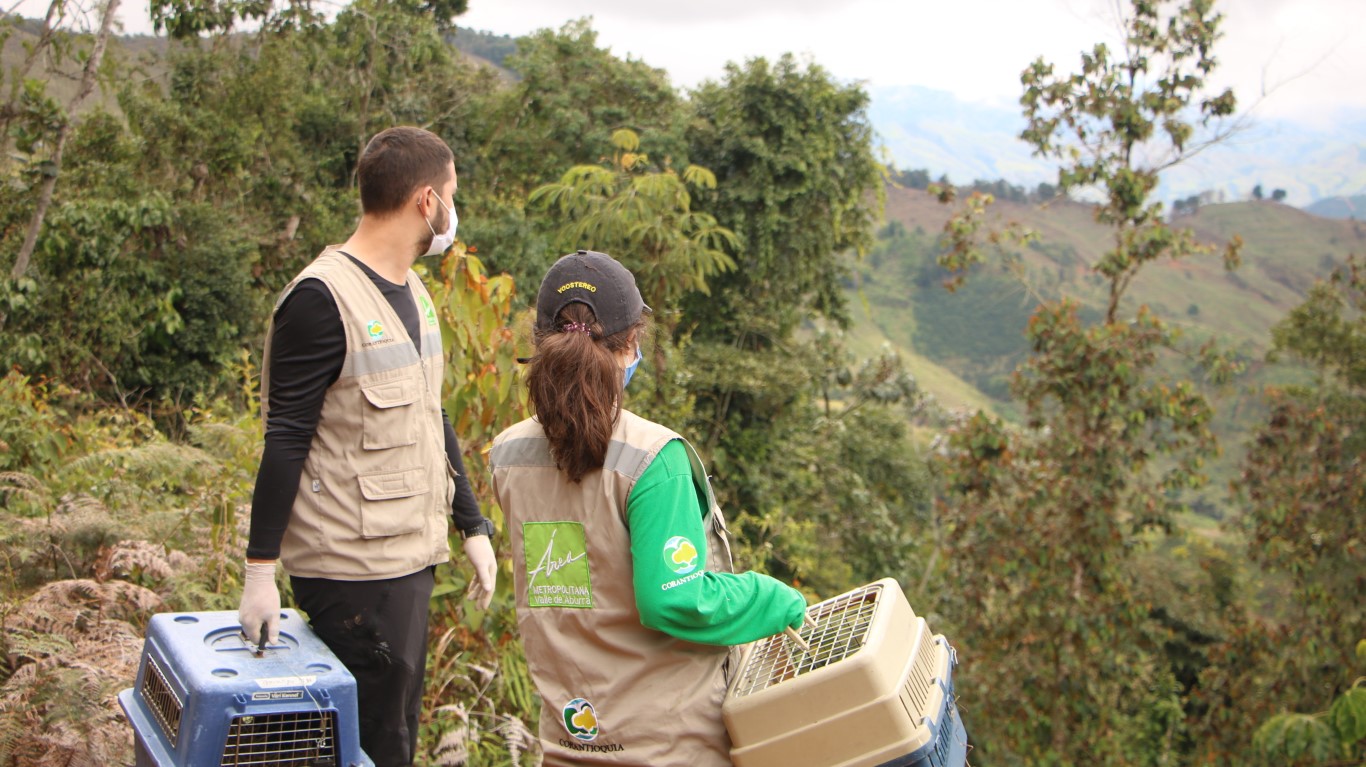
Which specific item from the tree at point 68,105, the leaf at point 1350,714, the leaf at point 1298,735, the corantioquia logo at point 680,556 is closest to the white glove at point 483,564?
the corantioquia logo at point 680,556

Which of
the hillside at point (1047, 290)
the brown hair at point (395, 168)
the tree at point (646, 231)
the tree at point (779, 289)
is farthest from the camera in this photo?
the hillside at point (1047, 290)

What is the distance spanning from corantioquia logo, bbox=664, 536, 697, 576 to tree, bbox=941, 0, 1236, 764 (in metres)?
8.12

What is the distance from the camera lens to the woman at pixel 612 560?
1623mm

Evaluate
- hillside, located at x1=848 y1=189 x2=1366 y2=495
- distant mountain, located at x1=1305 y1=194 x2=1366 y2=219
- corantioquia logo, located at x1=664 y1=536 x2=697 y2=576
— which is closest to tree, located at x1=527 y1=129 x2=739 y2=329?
corantioquia logo, located at x1=664 y1=536 x2=697 y2=576

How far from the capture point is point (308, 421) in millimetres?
1932

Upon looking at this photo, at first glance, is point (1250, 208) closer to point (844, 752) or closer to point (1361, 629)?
point (1361, 629)

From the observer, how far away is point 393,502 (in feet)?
6.67

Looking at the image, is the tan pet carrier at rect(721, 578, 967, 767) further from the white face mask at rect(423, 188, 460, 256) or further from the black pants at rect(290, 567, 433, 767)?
Answer: the white face mask at rect(423, 188, 460, 256)

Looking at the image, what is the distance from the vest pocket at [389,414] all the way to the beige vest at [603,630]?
34 cm

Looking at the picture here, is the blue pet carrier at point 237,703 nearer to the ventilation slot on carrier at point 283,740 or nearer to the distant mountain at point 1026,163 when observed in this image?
the ventilation slot on carrier at point 283,740

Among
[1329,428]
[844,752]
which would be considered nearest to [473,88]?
[1329,428]

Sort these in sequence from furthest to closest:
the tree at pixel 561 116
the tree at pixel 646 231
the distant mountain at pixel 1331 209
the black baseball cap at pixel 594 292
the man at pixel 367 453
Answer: the distant mountain at pixel 1331 209 < the tree at pixel 561 116 < the tree at pixel 646 231 < the man at pixel 367 453 < the black baseball cap at pixel 594 292

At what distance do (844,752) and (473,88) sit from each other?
13.5 metres

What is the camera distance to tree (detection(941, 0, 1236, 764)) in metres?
9.17
